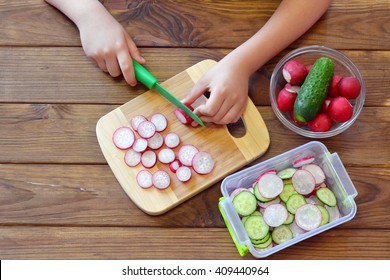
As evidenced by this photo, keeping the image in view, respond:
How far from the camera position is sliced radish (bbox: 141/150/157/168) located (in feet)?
4.16

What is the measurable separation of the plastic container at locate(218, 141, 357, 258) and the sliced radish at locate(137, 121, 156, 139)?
222mm

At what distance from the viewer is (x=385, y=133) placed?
1319 mm

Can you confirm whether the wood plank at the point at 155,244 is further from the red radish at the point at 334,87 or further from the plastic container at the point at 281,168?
the red radish at the point at 334,87

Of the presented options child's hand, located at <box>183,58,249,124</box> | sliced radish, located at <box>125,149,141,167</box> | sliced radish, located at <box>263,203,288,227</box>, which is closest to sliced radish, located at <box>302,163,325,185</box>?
sliced radish, located at <box>263,203,288,227</box>

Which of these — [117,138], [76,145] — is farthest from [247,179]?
[76,145]

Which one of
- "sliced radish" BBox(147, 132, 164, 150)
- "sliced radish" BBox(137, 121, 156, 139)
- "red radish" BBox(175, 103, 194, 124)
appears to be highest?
"red radish" BBox(175, 103, 194, 124)

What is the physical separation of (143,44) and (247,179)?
1.53 feet

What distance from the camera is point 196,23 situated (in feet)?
4.53

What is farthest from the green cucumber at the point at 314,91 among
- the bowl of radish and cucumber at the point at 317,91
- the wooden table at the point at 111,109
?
the wooden table at the point at 111,109

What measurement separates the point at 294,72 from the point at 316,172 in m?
0.26

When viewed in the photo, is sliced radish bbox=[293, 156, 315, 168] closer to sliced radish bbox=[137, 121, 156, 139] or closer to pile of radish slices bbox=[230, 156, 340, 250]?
pile of radish slices bbox=[230, 156, 340, 250]

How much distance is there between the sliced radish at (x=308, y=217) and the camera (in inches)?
47.6

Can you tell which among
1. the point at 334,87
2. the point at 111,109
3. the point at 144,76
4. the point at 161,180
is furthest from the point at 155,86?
the point at 334,87

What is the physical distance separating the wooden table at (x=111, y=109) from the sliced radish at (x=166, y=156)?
12 centimetres
